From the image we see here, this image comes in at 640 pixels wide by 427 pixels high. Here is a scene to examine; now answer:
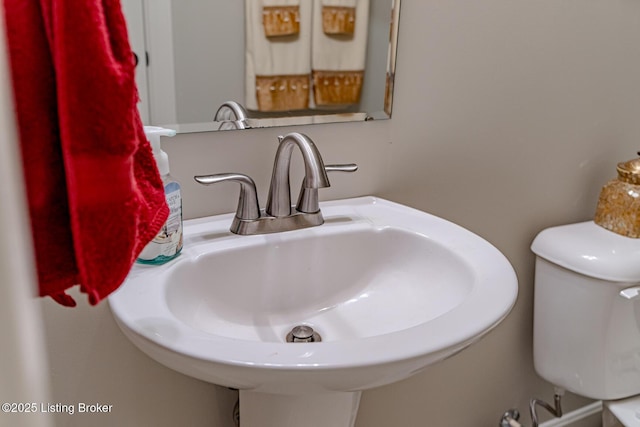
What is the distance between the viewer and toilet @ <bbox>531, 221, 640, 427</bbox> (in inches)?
44.5

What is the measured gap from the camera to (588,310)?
3.80 feet

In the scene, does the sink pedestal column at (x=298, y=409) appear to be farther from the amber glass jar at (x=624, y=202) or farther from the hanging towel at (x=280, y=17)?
the amber glass jar at (x=624, y=202)

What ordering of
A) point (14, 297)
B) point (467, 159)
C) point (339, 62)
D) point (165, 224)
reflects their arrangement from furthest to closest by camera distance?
point (467, 159)
point (339, 62)
point (165, 224)
point (14, 297)

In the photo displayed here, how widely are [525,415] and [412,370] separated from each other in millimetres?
1017

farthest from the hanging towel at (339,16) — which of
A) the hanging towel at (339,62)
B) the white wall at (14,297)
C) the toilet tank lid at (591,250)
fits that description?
the white wall at (14,297)

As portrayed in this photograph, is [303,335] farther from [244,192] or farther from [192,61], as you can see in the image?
[192,61]

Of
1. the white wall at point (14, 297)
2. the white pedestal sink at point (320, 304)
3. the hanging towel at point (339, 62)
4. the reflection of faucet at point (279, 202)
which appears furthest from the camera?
the hanging towel at point (339, 62)

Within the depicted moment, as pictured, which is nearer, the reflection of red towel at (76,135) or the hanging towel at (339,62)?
the reflection of red towel at (76,135)

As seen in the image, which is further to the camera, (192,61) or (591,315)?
(591,315)

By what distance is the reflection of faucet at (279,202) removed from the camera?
84cm

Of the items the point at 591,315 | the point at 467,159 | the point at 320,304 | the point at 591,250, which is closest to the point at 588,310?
the point at 591,315

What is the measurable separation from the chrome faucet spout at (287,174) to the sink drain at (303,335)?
7.1 inches

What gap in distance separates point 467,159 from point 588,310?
41 cm

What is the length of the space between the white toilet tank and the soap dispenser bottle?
0.82 metres
